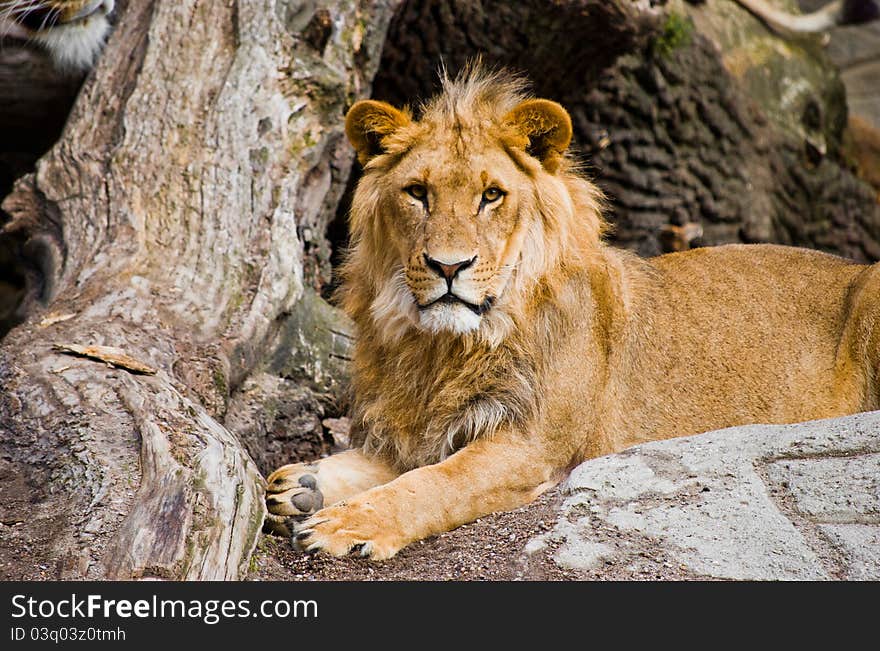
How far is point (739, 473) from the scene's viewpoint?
3.75 m

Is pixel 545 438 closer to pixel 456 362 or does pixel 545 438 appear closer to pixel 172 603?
pixel 456 362

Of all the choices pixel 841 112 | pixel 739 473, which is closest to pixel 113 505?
pixel 739 473

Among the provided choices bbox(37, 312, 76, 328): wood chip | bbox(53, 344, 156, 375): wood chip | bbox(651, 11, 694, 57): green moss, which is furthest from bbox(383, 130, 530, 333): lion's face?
bbox(651, 11, 694, 57): green moss

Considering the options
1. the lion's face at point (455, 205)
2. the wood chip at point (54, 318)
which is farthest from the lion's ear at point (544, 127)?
the wood chip at point (54, 318)

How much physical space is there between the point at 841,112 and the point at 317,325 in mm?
6169

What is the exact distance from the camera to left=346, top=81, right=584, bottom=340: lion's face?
13.0ft

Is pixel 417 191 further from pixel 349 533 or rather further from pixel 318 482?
pixel 349 533

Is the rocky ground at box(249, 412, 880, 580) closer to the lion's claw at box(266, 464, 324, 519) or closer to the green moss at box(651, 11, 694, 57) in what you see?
the lion's claw at box(266, 464, 324, 519)

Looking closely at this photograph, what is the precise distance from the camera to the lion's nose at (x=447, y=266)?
3885mm

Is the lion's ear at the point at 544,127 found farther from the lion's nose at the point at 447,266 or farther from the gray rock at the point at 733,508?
the gray rock at the point at 733,508

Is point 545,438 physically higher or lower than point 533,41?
lower

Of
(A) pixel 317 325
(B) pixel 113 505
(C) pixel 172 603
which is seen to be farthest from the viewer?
(A) pixel 317 325

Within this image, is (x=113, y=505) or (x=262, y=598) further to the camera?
(x=113, y=505)

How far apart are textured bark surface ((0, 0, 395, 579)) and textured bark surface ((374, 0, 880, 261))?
118cm
